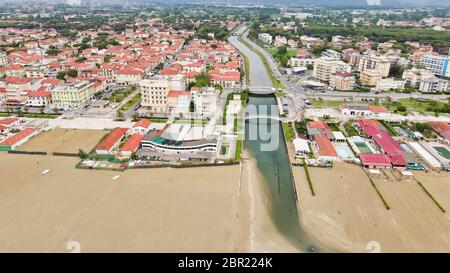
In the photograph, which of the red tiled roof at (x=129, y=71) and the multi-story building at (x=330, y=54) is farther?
the multi-story building at (x=330, y=54)

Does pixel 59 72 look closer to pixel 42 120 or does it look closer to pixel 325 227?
pixel 42 120

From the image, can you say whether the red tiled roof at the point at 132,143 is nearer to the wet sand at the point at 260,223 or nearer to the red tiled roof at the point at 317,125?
the wet sand at the point at 260,223

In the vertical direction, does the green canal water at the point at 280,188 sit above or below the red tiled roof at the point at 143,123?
below

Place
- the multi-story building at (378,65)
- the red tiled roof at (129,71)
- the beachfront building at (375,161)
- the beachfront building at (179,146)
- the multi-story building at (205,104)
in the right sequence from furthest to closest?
1. the multi-story building at (378,65)
2. the red tiled roof at (129,71)
3. the multi-story building at (205,104)
4. the beachfront building at (179,146)
5. the beachfront building at (375,161)

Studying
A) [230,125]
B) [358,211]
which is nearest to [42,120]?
[230,125]

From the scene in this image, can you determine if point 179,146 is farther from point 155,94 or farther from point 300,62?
point 300,62

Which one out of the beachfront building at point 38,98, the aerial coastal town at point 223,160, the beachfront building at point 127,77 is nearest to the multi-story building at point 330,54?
the aerial coastal town at point 223,160
